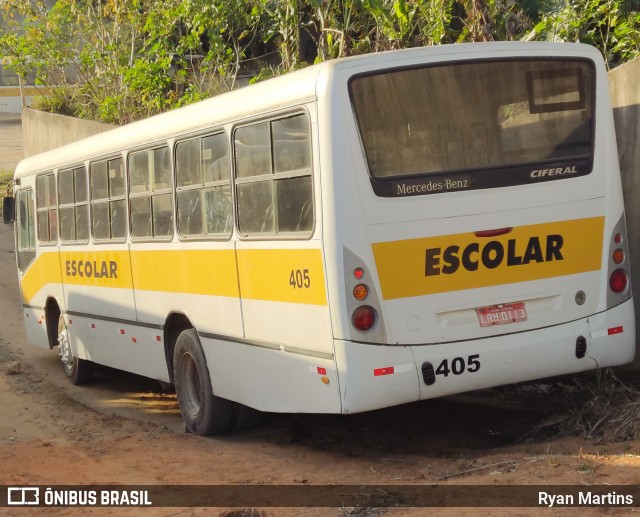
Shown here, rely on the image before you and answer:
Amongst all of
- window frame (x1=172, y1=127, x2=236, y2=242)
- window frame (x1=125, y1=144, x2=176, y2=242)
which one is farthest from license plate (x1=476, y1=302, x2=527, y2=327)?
window frame (x1=125, y1=144, x2=176, y2=242)

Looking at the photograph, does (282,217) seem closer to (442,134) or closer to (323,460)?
(442,134)

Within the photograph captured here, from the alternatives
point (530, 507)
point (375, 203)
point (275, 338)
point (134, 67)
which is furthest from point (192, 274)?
point (134, 67)

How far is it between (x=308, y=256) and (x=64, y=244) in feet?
21.1

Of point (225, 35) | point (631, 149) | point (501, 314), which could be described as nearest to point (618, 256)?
point (501, 314)

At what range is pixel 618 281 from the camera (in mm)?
7949

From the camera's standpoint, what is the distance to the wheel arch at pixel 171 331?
392 inches

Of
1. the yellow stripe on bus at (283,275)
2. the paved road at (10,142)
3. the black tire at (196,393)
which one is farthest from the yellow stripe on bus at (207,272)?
the paved road at (10,142)

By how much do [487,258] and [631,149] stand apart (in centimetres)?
207

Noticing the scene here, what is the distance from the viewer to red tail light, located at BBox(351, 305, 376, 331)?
7219 mm

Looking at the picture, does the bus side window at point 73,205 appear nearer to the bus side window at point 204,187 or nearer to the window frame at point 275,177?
the bus side window at point 204,187

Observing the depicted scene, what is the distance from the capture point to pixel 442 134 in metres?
7.50

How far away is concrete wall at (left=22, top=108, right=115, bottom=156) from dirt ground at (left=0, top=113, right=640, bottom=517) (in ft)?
44.1

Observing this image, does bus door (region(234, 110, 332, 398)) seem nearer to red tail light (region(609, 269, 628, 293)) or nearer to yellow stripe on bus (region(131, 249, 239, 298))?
yellow stripe on bus (region(131, 249, 239, 298))

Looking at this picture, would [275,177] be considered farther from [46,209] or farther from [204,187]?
[46,209]
